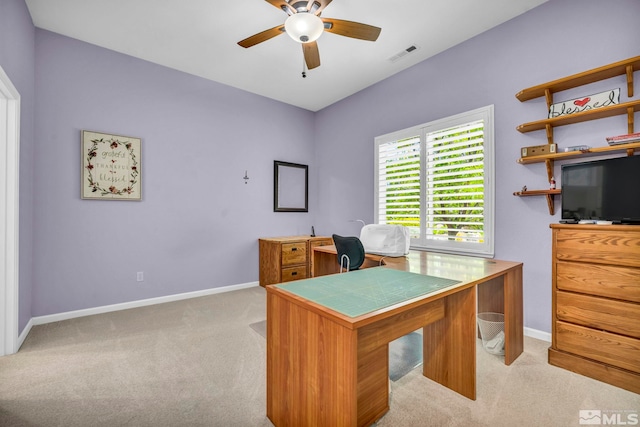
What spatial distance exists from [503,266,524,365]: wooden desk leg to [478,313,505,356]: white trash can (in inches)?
4.3

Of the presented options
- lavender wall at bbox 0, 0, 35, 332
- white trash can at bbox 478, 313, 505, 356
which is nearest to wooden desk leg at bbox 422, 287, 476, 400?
white trash can at bbox 478, 313, 505, 356

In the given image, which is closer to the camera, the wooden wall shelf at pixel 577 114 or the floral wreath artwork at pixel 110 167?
the wooden wall shelf at pixel 577 114

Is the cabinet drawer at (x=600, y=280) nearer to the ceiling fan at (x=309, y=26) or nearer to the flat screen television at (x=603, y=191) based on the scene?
the flat screen television at (x=603, y=191)

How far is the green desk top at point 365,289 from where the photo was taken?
1.26 m

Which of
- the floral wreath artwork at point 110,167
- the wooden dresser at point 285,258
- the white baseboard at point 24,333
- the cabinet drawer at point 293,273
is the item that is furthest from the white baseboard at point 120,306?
the floral wreath artwork at point 110,167

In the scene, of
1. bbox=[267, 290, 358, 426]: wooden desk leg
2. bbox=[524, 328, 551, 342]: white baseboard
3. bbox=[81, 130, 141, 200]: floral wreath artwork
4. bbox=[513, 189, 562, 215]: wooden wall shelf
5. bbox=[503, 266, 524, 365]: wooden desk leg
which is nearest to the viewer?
bbox=[267, 290, 358, 426]: wooden desk leg

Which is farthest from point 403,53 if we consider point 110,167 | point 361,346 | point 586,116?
point 110,167

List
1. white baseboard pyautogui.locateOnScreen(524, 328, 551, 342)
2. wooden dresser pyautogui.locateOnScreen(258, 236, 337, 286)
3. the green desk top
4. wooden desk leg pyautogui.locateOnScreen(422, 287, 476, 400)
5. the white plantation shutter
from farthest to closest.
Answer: wooden dresser pyautogui.locateOnScreen(258, 236, 337, 286)
the white plantation shutter
white baseboard pyautogui.locateOnScreen(524, 328, 551, 342)
wooden desk leg pyautogui.locateOnScreen(422, 287, 476, 400)
the green desk top

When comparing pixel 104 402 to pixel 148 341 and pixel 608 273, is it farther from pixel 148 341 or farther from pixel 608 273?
pixel 608 273

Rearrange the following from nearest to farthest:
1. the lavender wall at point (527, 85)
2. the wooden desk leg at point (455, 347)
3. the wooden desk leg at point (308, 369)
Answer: the wooden desk leg at point (308, 369) → the wooden desk leg at point (455, 347) → the lavender wall at point (527, 85)

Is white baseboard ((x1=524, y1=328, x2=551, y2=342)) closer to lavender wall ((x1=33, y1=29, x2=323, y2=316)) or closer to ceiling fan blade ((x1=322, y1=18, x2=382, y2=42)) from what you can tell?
ceiling fan blade ((x1=322, y1=18, x2=382, y2=42))

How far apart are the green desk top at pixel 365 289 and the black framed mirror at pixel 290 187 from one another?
300cm

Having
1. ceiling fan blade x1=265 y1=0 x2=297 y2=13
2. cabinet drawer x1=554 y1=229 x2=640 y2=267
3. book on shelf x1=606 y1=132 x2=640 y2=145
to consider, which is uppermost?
ceiling fan blade x1=265 y1=0 x2=297 y2=13

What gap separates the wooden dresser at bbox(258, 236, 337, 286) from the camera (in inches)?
160
